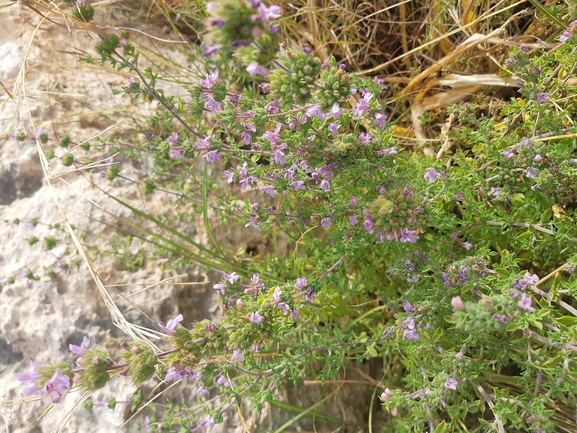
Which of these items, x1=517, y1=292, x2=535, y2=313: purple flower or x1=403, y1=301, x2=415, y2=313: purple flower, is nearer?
x1=517, y1=292, x2=535, y2=313: purple flower

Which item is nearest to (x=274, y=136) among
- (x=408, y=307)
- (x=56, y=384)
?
(x=408, y=307)

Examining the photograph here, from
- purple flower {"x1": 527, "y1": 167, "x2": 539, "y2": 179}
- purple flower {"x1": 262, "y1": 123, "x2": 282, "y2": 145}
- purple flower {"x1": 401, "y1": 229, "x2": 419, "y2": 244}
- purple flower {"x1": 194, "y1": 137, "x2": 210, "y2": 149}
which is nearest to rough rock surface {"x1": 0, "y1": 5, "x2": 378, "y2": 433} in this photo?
purple flower {"x1": 194, "y1": 137, "x2": 210, "y2": 149}

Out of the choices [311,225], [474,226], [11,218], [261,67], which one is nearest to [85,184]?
[11,218]

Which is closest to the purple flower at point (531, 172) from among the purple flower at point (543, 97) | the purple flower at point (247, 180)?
the purple flower at point (543, 97)

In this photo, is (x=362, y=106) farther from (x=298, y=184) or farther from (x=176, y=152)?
(x=176, y=152)

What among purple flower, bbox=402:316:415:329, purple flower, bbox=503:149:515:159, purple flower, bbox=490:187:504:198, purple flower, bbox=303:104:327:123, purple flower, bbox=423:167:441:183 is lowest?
purple flower, bbox=402:316:415:329

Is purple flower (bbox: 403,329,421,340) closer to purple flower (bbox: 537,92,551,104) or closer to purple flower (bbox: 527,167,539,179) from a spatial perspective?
purple flower (bbox: 527,167,539,179)

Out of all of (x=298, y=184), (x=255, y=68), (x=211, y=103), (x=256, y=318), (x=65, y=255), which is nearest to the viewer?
(x=255, y=68)

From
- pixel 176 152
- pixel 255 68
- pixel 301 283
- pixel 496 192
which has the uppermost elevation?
pixel 255 68

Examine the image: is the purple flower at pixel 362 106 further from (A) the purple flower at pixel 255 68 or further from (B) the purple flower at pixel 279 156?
(A) the purple flower at pixel 255 68

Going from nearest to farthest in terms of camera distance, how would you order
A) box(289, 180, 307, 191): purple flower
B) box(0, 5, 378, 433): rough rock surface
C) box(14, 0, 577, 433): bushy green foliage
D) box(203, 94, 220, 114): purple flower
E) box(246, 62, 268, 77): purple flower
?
box(246, 62, 268, 77): purple flower → box(14, 0, 577, 433): bushy green foliage → box(203, 94, 220, 114): purple flower → box(289, 180, 307, 191): purple flower → box(0, 5, 378, 433): rough rock surface

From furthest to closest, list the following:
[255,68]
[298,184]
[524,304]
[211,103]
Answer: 1. [298,184]
2. [211,103]
3. [524,304]
4. [255,68]
